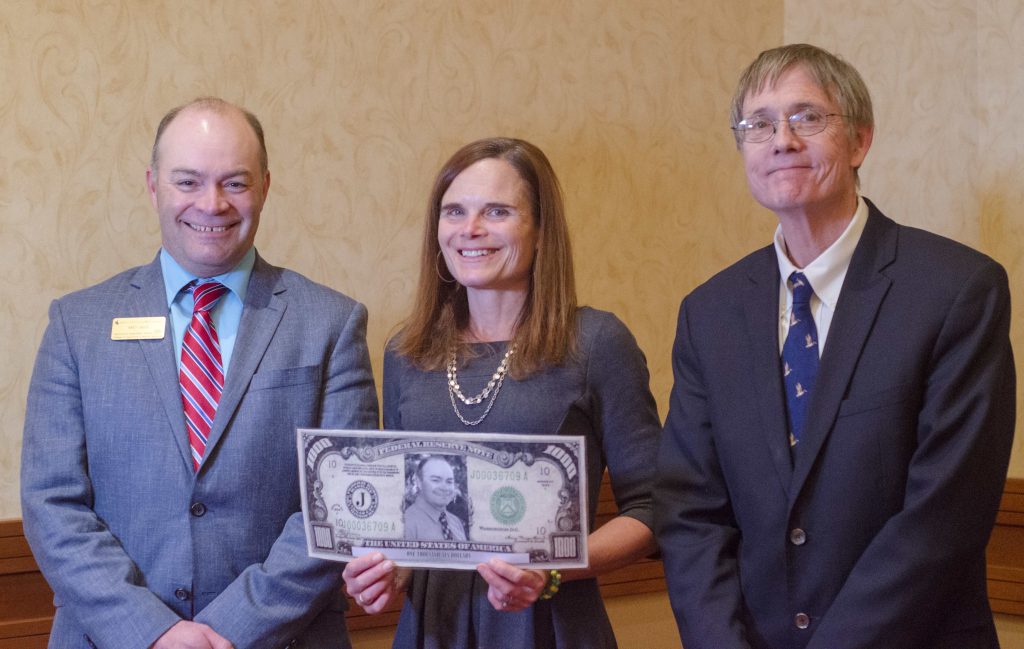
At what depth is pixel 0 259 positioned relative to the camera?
2.92 m

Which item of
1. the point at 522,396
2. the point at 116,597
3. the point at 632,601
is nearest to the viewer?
the point at 116,597

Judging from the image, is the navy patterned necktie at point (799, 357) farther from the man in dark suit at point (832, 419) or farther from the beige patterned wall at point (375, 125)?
the beige patterned wall at point (375, 125)

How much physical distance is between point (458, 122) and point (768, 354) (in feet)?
5.25

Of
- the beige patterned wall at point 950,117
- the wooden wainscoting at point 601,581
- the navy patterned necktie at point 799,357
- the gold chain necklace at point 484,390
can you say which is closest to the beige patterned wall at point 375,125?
the wooden wainscoting at point 601,581

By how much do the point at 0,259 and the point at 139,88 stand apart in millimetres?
581

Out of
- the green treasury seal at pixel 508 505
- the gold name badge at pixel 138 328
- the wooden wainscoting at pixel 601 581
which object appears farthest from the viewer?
the wooden wainscoting at pixel 601 581

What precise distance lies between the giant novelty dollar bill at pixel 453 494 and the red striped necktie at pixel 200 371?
0.38 meters

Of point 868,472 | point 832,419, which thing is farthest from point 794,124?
point 868,472

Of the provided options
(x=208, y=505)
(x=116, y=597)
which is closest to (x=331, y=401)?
(x=208, y=505)

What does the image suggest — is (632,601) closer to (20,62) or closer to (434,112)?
(434,112)

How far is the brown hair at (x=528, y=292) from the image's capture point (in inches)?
98.1

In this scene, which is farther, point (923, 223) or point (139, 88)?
point (923, 223)

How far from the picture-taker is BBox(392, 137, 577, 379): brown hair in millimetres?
2492

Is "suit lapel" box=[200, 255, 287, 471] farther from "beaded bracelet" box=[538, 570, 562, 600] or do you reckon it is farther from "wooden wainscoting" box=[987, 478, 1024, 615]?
"wooden wainscoting" box=[987, 478, 1024, 615]
